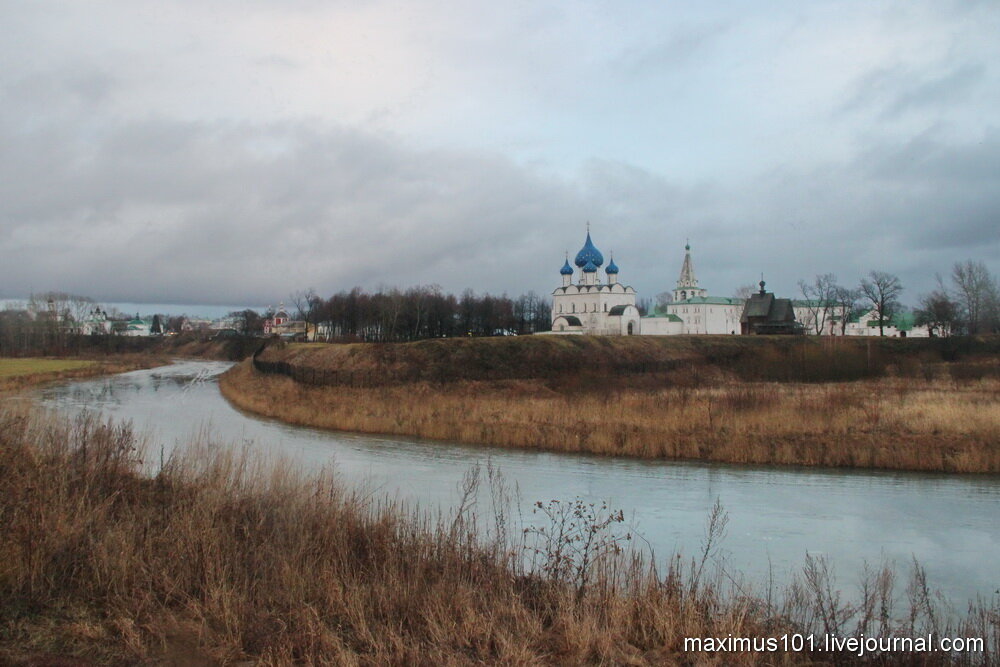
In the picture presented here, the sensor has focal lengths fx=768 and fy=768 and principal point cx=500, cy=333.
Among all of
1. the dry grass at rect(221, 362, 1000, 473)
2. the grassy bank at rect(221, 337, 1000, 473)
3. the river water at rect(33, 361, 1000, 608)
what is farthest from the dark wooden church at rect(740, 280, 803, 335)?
the river water at rect(33, 361, 1000, 608)

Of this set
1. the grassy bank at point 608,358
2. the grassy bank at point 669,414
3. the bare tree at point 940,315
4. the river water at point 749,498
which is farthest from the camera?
the bare tree at point 940,315

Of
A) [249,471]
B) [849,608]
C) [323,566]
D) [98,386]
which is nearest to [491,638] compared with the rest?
[323,566]

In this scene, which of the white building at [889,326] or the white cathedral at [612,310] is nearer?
the white cathedral at [612,310]

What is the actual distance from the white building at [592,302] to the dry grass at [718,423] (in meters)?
38.3

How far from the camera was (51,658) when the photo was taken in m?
5.37

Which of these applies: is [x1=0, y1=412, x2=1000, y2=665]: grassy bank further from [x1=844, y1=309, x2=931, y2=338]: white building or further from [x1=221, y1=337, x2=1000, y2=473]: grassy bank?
[x1=844, y1=309, x2=931, y2=338]: white building

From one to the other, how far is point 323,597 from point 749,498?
10.0 m

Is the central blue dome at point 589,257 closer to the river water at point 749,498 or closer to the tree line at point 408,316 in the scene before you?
the tree line at point 408,316

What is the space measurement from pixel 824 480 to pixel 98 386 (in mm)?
37924

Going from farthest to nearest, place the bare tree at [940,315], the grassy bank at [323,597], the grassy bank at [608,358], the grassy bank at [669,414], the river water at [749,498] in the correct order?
the bare tree at [940,315] → the grassy bank at [608,358] → the grassy bank at [669,414] → the river water at [749,498] → the grassy bank at [323,597]

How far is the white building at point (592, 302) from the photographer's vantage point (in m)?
68.4

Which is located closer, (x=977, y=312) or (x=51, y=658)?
(x=51, y=658)

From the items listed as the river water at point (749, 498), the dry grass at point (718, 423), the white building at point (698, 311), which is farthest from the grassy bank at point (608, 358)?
the white building at point (698, 311)

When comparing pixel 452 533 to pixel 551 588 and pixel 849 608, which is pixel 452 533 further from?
pixel 849 608
